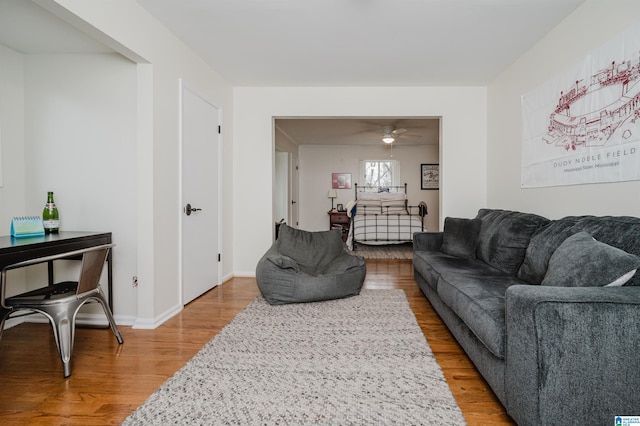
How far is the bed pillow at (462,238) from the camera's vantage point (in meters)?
3.08

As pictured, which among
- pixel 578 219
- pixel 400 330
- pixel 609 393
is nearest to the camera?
pixel 609 393

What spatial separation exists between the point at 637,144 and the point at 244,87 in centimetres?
386

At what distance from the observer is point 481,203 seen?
13.6 feet

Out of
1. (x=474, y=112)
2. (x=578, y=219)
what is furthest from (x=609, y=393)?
(x=474, y=112)

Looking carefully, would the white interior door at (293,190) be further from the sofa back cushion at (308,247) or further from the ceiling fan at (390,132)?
the sofa back cushion at (308,247)

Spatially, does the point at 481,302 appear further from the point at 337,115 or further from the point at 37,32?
the point at 37,32

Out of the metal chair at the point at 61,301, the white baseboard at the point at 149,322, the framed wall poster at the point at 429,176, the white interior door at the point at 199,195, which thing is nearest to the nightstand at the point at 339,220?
the framed wall poster at the point at 429,176

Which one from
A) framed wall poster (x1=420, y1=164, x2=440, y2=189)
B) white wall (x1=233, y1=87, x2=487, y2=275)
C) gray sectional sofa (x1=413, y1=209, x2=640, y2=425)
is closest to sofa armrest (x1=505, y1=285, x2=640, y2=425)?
gray sectional sofa (x1=413, y1=209, x2=640, y2=425)

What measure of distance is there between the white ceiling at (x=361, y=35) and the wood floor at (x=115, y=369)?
2.43 m

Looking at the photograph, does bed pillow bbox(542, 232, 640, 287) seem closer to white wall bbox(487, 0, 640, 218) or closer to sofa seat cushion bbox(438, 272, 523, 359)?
sofa seat cushion bbox(438, 272, 523, 359)

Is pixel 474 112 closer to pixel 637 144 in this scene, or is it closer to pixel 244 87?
pixel 637 144

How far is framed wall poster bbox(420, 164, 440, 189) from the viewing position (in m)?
8.49

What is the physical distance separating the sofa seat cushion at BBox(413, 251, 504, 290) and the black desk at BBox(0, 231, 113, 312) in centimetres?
257

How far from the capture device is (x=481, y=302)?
174 cm
